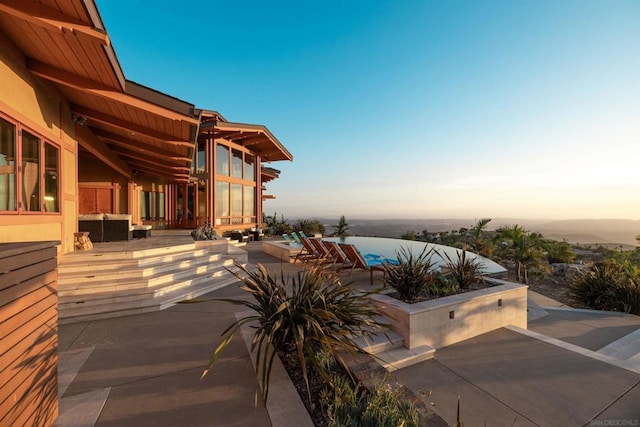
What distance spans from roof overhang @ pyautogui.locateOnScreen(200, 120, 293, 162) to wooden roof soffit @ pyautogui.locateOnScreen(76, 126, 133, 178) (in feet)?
12.5

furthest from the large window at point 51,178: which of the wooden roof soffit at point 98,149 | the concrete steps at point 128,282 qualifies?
the wooden roof soffit at point 98,149

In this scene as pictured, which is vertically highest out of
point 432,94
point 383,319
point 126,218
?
point 432,94

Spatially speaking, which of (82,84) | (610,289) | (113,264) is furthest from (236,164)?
(610,289)

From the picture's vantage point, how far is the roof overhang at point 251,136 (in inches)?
506

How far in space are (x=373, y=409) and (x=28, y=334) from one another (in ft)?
8.10

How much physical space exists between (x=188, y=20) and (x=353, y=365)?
51.2 feet

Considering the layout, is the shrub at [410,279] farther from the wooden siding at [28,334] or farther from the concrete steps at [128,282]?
the wooden siding at [28,334]

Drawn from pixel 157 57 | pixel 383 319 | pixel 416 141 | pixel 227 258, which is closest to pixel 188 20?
pixel 157 57

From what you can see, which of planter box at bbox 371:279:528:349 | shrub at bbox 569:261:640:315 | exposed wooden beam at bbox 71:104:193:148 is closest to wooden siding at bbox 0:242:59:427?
planter box at bbox 371:279:528:349

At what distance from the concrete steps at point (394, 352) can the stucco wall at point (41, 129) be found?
5.32 meters

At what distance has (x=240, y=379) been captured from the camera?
8.59 ft

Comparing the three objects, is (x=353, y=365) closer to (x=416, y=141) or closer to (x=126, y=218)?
(x=126, y=218)

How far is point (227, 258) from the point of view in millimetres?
7695

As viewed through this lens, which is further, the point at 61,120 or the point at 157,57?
the point at 157,57
